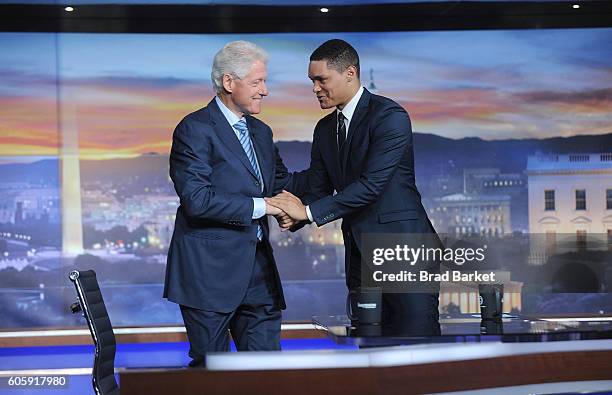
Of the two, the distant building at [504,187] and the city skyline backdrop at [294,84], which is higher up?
the city skyline backdrop at [294,84]

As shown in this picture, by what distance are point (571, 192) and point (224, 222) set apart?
482 centimetres

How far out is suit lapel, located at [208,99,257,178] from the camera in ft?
10.2

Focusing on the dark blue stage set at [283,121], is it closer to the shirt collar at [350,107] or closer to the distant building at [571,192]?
Answer: the distant building at [571,192]

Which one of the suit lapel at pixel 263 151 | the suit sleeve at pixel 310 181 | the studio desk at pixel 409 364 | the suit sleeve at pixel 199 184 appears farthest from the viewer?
the suit sleeve at pixel 310 181

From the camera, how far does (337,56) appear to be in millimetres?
3406

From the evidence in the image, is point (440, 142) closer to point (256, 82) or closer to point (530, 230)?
point (530, 230)

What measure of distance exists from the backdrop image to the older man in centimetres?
394

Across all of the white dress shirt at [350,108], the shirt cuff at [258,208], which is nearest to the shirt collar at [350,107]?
the white dress shirt at [350,108]

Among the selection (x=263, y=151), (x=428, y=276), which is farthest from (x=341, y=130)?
(x=428, y=276)

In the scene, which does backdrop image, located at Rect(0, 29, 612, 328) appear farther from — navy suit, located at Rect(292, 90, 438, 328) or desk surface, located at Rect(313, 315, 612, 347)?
desk surface, located at Rect(313, 315, 612, 347)

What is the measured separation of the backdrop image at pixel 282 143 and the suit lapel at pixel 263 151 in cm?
382

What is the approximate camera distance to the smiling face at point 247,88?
3117 millimetres

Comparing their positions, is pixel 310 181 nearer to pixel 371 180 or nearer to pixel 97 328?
pixel 371 180

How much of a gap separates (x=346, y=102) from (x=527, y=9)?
412cm
